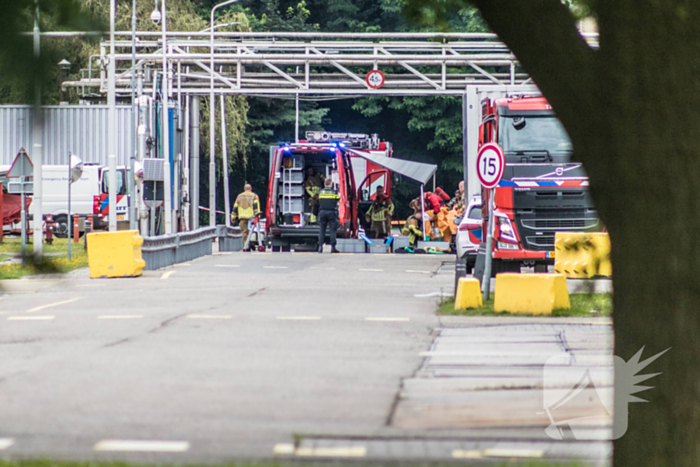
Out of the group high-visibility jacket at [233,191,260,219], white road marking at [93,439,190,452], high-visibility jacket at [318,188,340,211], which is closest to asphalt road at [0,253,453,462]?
white road marking at [93,439,190,452]

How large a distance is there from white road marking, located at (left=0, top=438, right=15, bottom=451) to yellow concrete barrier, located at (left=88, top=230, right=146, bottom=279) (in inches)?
476

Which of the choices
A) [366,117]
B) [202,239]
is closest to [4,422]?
[202,239]

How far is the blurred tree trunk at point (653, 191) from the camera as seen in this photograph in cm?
312

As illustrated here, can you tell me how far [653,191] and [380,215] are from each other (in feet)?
84.1

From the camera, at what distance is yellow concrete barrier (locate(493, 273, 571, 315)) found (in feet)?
39.7

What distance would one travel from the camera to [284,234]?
26344mm

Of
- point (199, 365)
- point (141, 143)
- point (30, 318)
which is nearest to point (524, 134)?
point (30, 318)

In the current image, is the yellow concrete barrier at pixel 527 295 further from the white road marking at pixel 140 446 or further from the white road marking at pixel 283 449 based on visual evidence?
the white road marking at pixel 140 446

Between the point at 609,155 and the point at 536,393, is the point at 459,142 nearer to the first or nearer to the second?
the point at 536,393

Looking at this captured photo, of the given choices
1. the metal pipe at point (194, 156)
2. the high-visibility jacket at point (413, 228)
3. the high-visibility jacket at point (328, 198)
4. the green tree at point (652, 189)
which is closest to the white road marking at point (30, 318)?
the green tree at point (652, 189)

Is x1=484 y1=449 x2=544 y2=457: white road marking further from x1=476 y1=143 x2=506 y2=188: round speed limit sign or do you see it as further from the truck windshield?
the truck windshield

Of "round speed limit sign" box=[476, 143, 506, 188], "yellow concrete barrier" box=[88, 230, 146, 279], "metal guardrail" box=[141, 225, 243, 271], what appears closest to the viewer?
"round speed limit sign" box=[476, 143, 506, 188]

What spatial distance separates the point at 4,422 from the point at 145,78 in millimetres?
25144

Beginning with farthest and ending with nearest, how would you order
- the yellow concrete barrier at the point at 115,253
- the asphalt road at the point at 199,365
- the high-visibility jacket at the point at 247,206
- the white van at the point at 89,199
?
the white van at the point at 89,199, the high-visibility jacket at the point at 247,206, the yellow concrete barrier at the point at 115,253, the asphalt road at the point at 199,365
